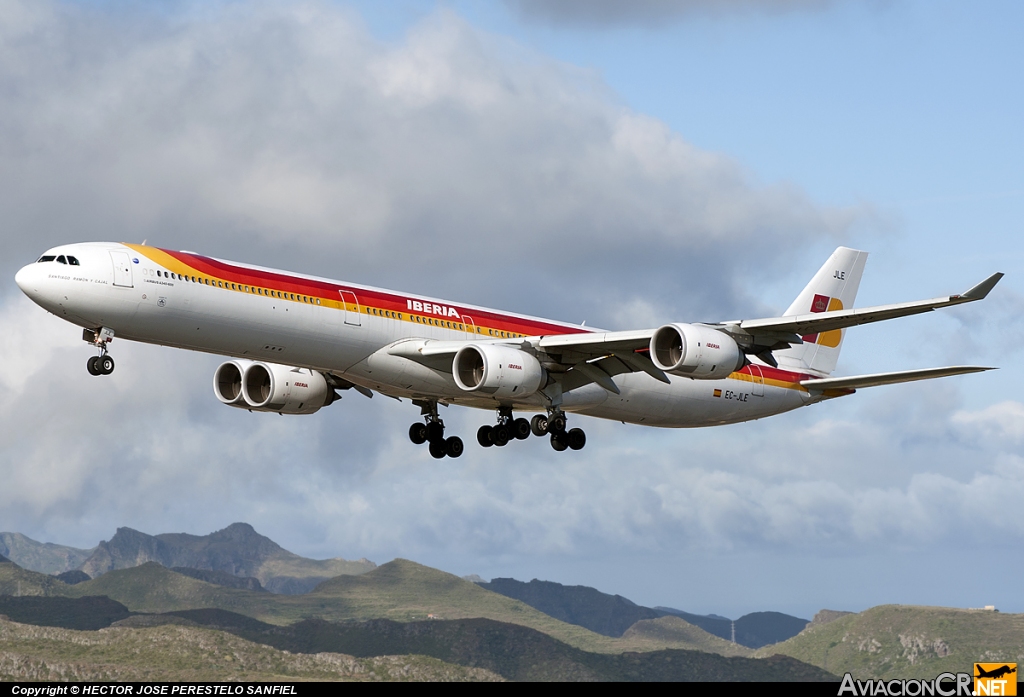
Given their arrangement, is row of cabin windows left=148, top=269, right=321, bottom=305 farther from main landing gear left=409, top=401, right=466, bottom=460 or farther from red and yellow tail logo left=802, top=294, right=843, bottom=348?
red and yellow tail logo left=802, top=294, right=843, bottom=348

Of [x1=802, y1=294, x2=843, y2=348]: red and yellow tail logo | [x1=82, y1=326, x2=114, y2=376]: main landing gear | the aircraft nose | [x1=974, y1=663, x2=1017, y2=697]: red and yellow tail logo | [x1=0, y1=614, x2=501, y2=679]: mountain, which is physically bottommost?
[x1=974, y1=663, x2=1017, y2=697]: red and yellow tail logo

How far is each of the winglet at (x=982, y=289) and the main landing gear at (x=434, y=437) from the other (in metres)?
23.3

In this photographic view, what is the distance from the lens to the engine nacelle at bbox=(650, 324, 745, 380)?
43188 mm

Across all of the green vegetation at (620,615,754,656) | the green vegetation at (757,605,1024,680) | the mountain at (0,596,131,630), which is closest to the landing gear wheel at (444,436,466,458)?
the green vegetation at (757,605,1024,680)

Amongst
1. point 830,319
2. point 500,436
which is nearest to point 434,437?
point 500,436

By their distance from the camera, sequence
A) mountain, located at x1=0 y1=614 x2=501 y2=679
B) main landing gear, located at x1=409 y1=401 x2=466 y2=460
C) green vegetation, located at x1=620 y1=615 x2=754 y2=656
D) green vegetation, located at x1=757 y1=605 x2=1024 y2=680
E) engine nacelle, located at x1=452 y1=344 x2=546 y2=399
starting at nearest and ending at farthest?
1. engine nacelle, located at x1=452 y1=344 x2=546 y2=399
2. main landing gear, located at x1=409 y1=401 x2=466 y2=460
3. mountain, located at x1=0 y1=614 x2=501 y2=679
4. green vegetation, located at x1=757 y1=605 x2=1024 y2=680
5. green vegetation, located at x1=620 y1=615 x2=754 y2=656

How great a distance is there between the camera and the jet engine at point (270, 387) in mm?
50241

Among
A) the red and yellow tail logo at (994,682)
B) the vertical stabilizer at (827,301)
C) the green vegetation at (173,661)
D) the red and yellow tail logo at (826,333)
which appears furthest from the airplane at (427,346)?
the green vegetation at (173,661)

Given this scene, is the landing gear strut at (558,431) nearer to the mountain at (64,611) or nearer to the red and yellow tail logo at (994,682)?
the red and yellow tail logo at (994,682)

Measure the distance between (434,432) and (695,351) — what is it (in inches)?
584

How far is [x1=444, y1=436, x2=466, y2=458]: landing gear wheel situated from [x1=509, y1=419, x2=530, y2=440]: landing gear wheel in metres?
4.30

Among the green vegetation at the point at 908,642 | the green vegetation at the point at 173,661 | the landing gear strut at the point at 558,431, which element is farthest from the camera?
the green vegetation at the point at 908,642

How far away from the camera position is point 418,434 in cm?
5372

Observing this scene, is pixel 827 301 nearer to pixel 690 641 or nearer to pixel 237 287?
pixel 237 287
